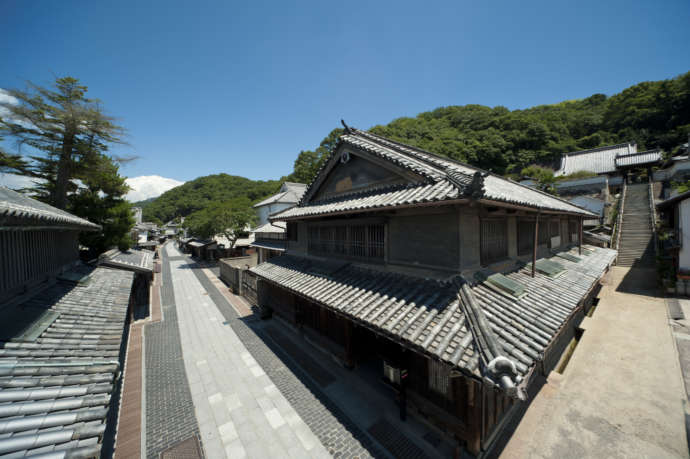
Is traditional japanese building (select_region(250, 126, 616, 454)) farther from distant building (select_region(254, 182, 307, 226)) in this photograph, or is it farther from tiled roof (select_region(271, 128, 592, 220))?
distant building (select_region(254, 182, 307, 226))

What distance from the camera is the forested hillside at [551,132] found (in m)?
43.7

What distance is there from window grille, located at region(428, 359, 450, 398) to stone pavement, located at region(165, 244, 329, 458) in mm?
3261

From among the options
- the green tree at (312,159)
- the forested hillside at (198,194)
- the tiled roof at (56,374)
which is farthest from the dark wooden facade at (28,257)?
the forested hillside at (198,194)

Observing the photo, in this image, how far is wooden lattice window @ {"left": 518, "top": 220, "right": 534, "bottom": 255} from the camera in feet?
30.9

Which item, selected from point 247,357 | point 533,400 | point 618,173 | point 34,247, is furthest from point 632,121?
point 34,247

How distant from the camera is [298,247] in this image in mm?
13000

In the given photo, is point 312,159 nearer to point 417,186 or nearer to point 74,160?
point 74,160

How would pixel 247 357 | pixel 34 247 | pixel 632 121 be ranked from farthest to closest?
pixel 632 121 → pixel 247 357 → pixel 34 247

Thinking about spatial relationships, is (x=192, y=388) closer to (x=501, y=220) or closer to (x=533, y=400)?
(x=533, y=400)

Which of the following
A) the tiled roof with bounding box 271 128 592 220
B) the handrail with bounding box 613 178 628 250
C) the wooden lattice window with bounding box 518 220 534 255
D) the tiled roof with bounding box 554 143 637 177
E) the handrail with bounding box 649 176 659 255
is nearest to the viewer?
the tiled roof with bounding box 271 128 592 220

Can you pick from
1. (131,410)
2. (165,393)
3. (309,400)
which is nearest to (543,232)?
(309,400)

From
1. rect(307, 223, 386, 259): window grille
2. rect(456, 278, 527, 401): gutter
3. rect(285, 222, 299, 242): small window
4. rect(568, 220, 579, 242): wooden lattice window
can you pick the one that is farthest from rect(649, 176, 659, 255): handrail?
rect(285, 222, 299, 242): small window

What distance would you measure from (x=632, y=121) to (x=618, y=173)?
26.1 metres

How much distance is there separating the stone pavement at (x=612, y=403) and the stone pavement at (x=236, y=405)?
5.62 m
